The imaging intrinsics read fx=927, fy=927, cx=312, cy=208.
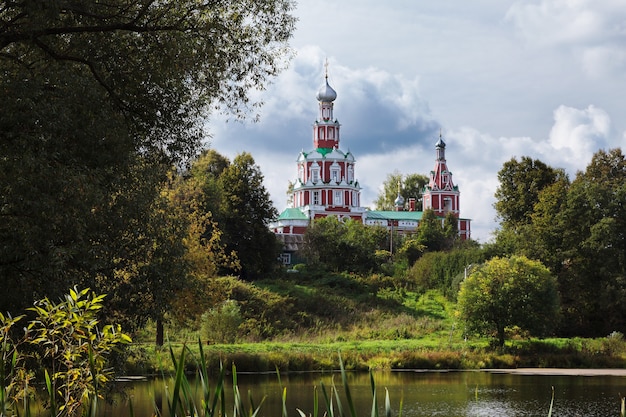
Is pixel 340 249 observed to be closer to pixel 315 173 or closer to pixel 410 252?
pixel 410 252

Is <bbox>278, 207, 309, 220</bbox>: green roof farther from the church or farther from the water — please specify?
the water

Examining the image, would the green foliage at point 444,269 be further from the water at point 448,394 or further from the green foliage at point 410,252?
the water at point 448,394

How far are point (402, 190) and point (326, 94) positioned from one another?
1841 cm

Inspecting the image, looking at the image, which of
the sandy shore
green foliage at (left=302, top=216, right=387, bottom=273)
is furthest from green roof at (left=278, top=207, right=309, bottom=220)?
the sandy shore

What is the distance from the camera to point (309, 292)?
42.2 metres

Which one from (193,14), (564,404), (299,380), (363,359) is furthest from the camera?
(363,359)

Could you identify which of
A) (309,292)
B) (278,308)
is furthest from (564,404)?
(309,292)

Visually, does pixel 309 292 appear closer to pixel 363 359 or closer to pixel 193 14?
pixel 363 359

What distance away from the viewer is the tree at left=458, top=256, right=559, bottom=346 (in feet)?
102

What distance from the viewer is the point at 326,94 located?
75.8m

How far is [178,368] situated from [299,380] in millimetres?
21113

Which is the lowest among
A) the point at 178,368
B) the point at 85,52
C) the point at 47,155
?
the point at 178,368

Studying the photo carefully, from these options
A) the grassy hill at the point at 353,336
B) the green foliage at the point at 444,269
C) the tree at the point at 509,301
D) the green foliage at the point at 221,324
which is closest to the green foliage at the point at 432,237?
the green foliage at the point at 444,269

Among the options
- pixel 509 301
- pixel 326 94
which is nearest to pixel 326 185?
pixel 326 94
